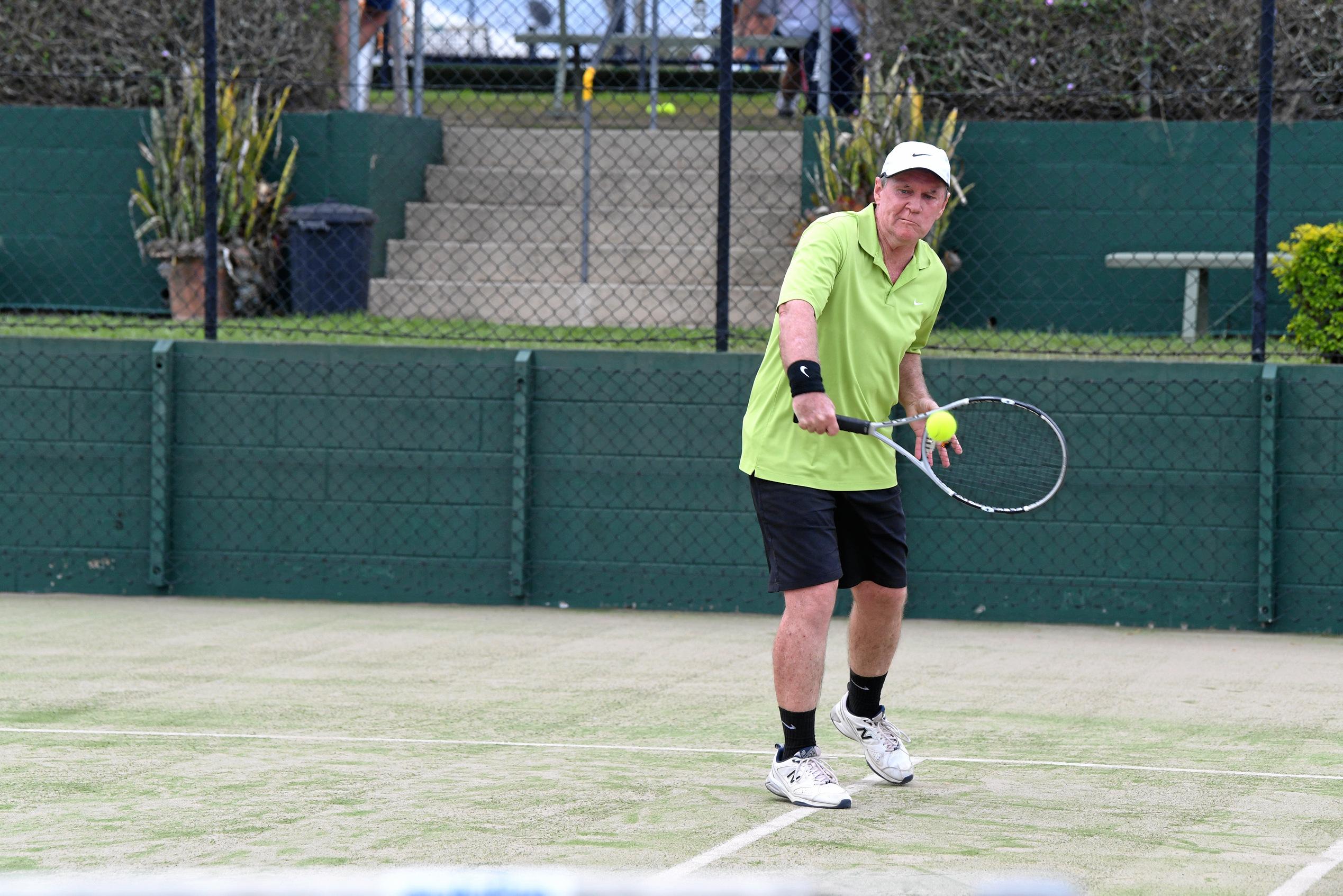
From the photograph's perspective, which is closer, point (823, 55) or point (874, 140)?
point (874, 140)

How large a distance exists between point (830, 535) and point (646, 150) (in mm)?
7377

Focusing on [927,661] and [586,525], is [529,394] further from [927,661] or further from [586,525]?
[927,661]

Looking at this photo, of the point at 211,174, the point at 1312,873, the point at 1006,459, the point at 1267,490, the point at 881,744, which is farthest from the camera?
the point at 211,174

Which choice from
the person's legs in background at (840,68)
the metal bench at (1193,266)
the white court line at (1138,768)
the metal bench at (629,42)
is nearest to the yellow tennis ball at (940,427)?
the white court line at (1138,768)

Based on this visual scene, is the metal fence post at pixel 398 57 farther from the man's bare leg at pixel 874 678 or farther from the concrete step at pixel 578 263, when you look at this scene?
the man's bare leg at pixel 874 678

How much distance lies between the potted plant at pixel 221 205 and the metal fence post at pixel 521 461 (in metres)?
2.86

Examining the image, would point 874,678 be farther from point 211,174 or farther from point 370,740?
point 211,174

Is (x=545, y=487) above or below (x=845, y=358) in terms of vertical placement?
below

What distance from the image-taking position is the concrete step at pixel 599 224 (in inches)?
447

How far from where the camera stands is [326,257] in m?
10.9

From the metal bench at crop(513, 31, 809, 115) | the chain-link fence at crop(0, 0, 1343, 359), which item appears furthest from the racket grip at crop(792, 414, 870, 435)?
the metal bench at crop(513, 31, 809, 115)

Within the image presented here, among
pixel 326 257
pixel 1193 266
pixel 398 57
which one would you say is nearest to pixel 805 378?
pixel 1193 266

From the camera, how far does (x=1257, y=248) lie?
838 centimetres

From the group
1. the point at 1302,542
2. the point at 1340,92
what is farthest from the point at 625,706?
the point at 1340,92
